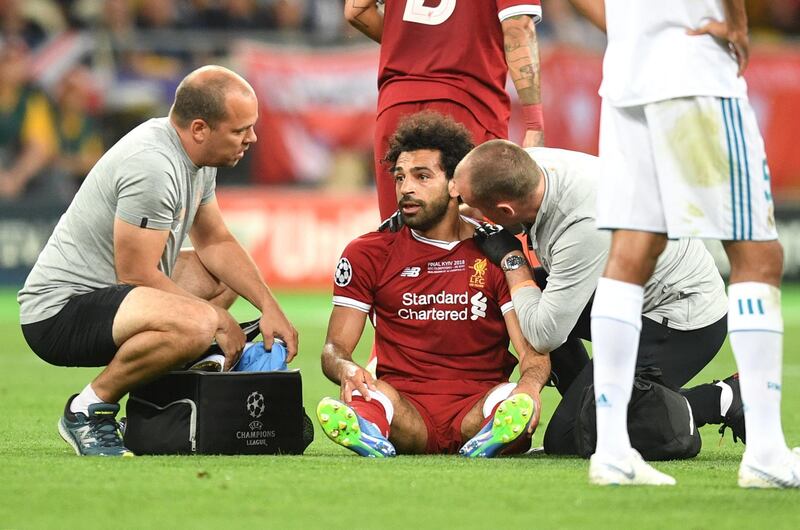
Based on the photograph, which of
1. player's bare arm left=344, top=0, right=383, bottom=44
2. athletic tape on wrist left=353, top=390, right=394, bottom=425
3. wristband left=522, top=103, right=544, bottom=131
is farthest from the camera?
player's bare arm left=344, top=0, right=383, bottom=44

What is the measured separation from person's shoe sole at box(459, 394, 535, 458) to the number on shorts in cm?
199

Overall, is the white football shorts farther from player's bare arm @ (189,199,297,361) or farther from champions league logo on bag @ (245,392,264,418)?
player's bare arm @ (189,199,297,361)

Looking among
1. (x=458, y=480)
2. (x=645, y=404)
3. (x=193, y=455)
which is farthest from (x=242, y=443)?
(x=645, y=404)

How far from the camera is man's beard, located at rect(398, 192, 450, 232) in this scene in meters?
5.88

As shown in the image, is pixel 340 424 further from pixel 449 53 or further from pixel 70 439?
pixel 449 53

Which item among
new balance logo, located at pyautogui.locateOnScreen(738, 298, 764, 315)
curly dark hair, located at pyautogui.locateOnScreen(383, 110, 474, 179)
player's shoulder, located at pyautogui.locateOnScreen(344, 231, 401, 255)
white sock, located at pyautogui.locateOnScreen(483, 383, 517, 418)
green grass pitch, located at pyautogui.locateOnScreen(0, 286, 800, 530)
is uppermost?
curly dark hair, located at pyautogui.locateOnScreen(383, 110, 474, 179)

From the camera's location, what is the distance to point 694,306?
5.83 meters

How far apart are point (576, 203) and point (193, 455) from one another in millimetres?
1745

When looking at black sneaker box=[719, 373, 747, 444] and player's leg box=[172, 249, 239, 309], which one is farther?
player's leg box=[172, 249, 239, 309]

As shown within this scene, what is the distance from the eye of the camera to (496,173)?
17.2 feet

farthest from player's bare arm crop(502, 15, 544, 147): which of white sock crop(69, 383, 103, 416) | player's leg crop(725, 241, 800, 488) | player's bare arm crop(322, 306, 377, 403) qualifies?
white sock crop(69, 383, 103, 416)

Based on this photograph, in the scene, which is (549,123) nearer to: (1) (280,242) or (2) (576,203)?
(1) (280,242)

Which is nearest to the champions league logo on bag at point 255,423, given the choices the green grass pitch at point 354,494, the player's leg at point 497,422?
the green grass pitch at point 354,494

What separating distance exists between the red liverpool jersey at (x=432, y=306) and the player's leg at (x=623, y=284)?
1389mm
